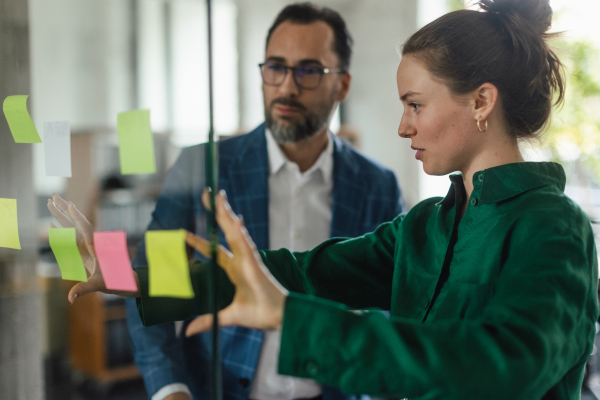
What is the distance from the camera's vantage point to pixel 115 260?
0.71 meters

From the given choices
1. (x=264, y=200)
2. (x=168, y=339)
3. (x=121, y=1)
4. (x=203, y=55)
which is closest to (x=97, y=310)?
(x=264, y=200)

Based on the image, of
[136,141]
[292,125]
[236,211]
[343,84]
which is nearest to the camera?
[136,141]

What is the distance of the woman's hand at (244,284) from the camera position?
0.57 metres

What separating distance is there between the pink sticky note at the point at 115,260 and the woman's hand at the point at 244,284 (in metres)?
0.16

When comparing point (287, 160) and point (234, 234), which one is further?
point (287, 160)

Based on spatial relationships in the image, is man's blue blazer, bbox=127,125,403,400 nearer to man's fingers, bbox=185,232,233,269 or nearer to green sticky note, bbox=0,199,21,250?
man's fingers, bbox=185,232,233,269

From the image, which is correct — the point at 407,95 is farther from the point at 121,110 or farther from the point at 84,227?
the point at 84,227

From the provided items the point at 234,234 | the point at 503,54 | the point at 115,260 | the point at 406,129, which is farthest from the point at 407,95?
the point at 115,260

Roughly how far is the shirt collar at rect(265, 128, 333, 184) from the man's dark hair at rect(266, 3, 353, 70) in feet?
0.94

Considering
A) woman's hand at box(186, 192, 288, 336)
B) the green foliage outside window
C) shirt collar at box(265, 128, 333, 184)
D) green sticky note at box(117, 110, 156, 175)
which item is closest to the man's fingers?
woman's hand at box(186, 192, 288, 336)

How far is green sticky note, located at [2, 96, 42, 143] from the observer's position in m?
0.81

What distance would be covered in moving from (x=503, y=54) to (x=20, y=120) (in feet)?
2.63

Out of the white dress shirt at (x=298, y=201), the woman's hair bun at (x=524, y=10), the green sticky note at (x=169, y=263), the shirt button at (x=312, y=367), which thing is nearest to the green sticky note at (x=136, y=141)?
the green sticky note at (x=169, y=263)

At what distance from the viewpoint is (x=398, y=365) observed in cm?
54
